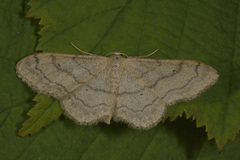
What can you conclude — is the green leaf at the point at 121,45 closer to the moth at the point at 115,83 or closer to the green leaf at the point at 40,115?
the moth at the point at 115,83

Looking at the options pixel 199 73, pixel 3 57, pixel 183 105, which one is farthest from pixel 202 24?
pixel 3 57

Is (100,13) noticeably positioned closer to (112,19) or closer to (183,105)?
(112,19)

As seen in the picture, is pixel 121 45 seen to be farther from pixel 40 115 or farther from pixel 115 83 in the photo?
pixel 40 115

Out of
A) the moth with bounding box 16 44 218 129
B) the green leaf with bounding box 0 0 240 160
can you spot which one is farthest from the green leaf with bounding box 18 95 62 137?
the green leaf with bounding box 0 0 240 160

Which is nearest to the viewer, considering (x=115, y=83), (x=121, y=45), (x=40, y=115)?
(x=40, y=115)

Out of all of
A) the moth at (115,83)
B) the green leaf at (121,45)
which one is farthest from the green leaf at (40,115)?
the green leaf at (121,45)

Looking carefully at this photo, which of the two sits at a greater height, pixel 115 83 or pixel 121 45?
pixel 121 45

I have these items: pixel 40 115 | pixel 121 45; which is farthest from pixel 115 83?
pixel 40 115
